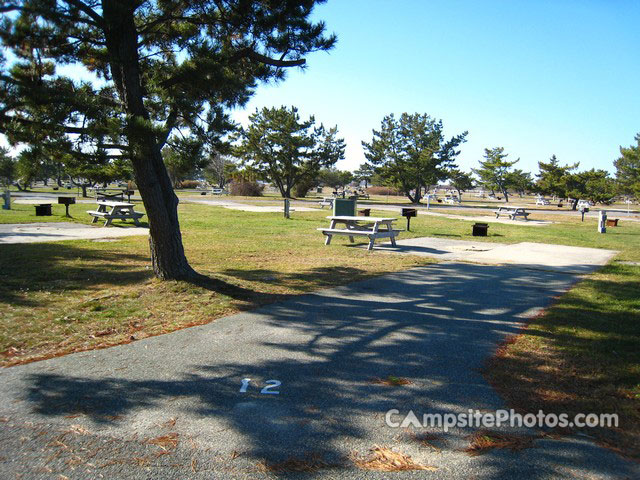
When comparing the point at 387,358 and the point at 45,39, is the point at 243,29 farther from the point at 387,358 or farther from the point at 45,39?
the point at 387,358

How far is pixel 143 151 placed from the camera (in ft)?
18.4

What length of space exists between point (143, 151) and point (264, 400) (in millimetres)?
3419

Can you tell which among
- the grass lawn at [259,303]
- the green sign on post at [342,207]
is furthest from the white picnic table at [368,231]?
the green sign on post at [342,207]

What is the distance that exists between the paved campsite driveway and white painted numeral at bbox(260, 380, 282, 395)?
4cm

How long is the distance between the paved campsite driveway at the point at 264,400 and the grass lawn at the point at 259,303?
0.31 metres

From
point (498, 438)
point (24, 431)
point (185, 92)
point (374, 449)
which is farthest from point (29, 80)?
point (498, 438)

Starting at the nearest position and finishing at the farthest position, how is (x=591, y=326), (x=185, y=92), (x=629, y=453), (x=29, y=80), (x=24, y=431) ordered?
(x=629, y=453) → (x=24, y=431) → (x=591, y=326) → (x=29, y=80) → (x=185, y=92)

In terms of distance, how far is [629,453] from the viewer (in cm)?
274

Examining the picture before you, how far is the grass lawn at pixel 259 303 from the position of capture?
3.67m

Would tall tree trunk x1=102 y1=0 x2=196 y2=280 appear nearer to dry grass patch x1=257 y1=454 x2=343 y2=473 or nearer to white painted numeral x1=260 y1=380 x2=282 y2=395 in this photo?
white painted numeral x1=260 y1=380 x2=282 y2=395

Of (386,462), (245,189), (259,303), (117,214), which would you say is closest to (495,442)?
(386,462)

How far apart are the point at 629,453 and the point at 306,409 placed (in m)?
1.83

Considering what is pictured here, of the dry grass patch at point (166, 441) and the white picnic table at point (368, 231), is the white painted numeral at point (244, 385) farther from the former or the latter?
the white picnic table at point (368, 231)

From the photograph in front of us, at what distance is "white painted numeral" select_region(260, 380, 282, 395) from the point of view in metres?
3.48
